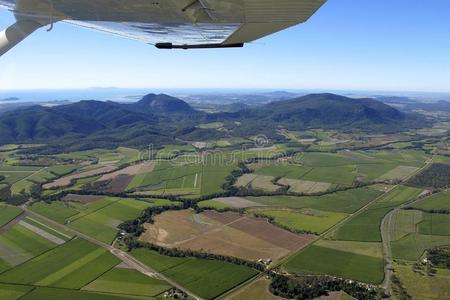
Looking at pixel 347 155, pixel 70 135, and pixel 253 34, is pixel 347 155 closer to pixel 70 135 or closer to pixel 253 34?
pixel 70 135

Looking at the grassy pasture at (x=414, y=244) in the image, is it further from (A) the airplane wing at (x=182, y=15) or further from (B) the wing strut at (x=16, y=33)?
(B) the wing strut at (x=16, y=33)

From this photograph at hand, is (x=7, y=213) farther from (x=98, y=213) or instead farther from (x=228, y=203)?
(x=228, y=203)

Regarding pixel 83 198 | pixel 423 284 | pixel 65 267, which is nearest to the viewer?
pixel 423 284

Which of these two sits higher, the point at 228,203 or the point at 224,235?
the point at 224,235

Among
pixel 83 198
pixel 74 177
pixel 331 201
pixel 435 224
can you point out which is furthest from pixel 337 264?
pixel 74 177

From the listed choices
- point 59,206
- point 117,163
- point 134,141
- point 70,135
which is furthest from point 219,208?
point 70,135

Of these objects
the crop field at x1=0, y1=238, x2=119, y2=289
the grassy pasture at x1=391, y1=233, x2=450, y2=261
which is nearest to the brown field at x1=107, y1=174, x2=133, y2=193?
the crop field at x1=0, y1=238, x2=119, y2=289

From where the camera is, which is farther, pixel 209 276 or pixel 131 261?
pixel 131 261

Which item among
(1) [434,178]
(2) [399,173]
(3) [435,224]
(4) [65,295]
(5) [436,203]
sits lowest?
(4) [65,295]
